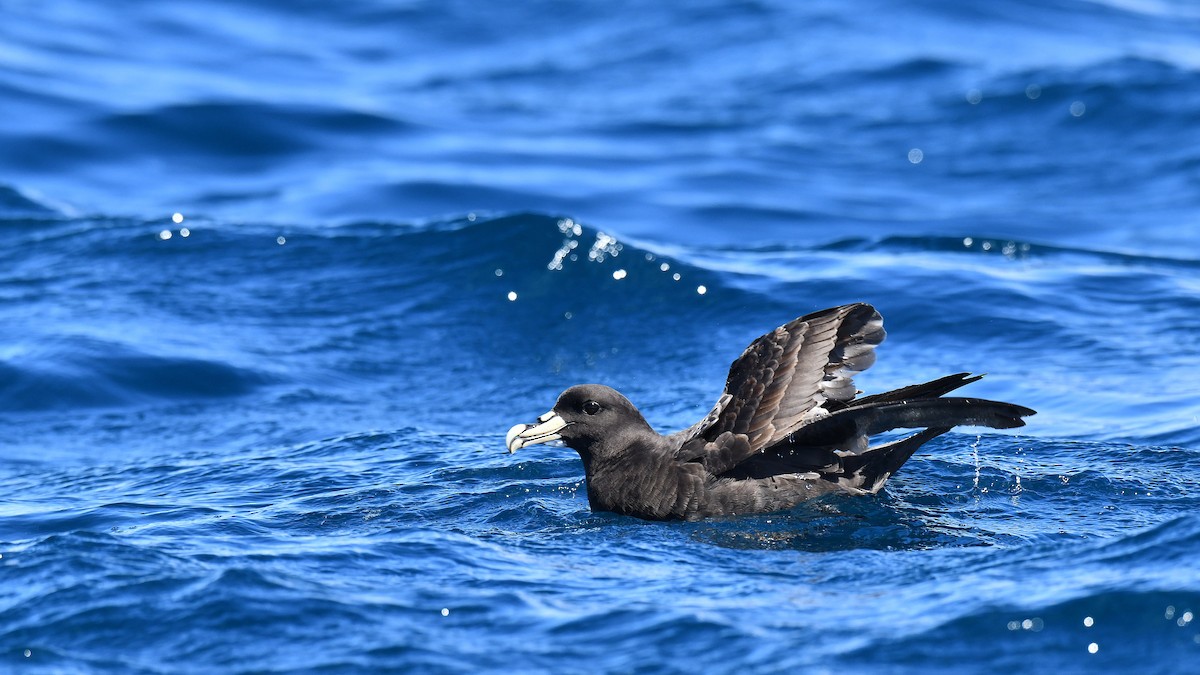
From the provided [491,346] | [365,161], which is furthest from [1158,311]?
[365,161]

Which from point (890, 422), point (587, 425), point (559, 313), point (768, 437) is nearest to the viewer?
point (890, 422)

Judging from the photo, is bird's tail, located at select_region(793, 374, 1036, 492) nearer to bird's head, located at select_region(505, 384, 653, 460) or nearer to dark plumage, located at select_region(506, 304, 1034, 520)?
dark plumage, located at select_region(506, 304, 1034, 520)

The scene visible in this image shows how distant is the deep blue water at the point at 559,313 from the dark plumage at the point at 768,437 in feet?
0.58

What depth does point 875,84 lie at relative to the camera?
71.2 ft

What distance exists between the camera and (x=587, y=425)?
810 centimetres

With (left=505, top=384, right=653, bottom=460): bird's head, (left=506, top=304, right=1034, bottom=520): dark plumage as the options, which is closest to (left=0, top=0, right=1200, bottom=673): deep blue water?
(left=506, top=304, right=1034, bottom=520): dark plumage

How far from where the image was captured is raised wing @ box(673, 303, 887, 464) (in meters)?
7.61

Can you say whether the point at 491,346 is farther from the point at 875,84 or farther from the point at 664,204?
the point at 875,84

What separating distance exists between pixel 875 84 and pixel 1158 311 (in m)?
10.0

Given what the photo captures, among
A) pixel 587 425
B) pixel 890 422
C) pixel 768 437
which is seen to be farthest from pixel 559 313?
pixel 890 422

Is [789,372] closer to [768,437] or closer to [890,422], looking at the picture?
[768,437]

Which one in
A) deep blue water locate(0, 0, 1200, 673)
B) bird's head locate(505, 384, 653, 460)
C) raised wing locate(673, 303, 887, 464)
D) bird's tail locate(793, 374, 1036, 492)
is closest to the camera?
deep blue water locate(0, 0, 1200, 673)

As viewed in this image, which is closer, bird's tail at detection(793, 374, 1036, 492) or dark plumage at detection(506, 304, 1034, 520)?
bird's tail at detection(793, 374, 1036, 492)

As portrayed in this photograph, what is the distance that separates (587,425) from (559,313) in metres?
4.67
